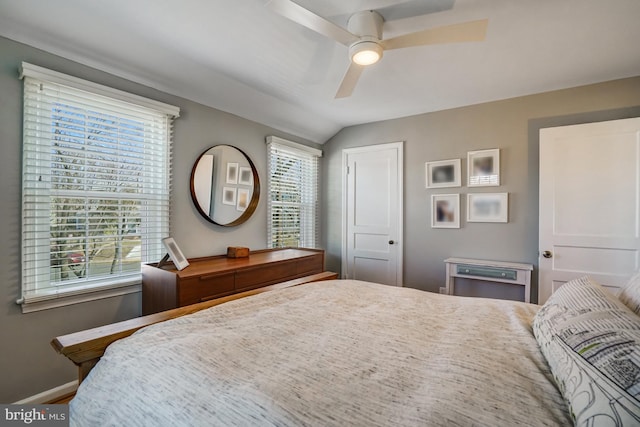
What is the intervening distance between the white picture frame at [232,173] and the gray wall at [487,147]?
176 centimetres

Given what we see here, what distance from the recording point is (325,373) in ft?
2.83

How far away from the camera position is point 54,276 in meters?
1.99

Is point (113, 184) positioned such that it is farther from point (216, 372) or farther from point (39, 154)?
point (216, 372)

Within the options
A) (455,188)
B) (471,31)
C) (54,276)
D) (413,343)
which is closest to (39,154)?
(54,276)

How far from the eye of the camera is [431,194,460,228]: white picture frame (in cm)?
337

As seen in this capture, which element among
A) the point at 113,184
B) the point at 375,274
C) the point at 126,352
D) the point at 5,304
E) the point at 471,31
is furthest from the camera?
the point at 375,274

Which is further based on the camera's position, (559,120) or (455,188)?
(455,188)

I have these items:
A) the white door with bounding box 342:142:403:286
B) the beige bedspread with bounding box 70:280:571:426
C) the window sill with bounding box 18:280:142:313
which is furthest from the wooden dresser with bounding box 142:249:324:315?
the white door with bounding box 342:142:403:286

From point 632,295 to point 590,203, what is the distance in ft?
6.70

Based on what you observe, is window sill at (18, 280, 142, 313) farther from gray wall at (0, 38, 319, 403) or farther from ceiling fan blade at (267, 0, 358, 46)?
ceiling fan blade at (267, 0, 358, 46)

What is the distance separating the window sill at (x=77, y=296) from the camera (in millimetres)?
1875

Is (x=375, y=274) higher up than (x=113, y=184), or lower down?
lower down

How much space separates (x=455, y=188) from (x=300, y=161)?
6.59 ft

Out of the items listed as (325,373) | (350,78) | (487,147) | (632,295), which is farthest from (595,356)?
(487,147)
